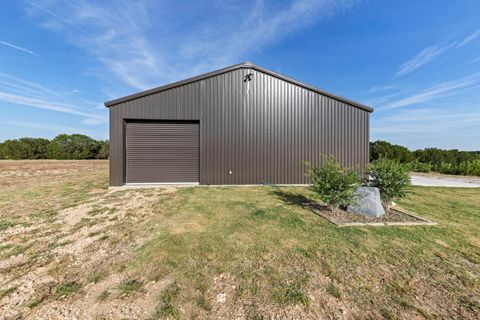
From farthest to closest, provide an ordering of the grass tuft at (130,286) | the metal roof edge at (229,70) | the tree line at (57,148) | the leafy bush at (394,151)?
1. the tree line at (57,148)
2. the leafy bush at (394,151)
3. the metal roof edge at (229,70)
4. the grass tuft at (130,286)

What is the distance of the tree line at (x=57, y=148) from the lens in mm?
27078

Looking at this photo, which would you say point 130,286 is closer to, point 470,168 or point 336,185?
point 336,185

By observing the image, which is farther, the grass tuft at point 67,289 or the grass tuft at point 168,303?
the grass tuft at point 67,289

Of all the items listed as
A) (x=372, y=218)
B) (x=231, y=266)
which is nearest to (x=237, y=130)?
(x=372, y=218)

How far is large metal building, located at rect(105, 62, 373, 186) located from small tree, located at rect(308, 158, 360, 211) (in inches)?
162

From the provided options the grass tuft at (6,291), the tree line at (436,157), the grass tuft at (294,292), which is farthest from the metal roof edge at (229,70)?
the tree line at (436,157)

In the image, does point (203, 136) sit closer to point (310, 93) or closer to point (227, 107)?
point (227, 107)

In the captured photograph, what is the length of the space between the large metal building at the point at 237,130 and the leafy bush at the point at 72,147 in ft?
93.3

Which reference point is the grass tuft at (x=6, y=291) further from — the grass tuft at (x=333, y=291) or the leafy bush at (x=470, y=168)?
the leafy bush at (x=470, y=168)

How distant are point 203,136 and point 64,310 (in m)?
7.24

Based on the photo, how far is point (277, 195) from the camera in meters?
7.00

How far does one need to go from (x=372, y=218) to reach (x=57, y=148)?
126 ft

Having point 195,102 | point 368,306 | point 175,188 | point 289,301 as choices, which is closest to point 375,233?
point 368,306

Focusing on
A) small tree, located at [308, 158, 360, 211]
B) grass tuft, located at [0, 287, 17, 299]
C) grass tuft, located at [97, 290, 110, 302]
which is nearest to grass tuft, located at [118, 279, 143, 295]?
grass tuft, located at [97, 290, 110, 302]
